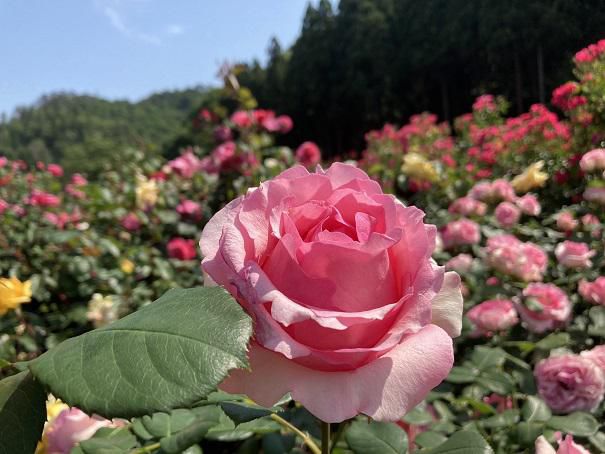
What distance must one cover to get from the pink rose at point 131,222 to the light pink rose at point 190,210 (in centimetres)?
18

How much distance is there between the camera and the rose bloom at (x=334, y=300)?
29 centimetres

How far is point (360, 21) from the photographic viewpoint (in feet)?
26.2

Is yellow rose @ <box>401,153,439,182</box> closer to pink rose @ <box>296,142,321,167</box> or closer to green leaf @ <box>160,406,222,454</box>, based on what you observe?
pink rose @ <box>296,142,321,167</box>

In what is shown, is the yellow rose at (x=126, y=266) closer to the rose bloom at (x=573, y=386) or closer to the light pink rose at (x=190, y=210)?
the light pink rose at (x=190, y=210)

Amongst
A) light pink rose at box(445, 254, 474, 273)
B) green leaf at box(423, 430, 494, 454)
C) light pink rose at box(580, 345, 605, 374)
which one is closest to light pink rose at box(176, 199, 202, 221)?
light pink rose at box(445, 254, 474, 273)

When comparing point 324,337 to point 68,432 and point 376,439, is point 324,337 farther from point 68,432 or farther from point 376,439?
point 68,432

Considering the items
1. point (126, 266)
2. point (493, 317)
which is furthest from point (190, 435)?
point (126, 266)

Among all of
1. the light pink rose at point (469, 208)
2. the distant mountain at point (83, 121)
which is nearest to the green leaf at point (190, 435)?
the light pink rose at point (469, 208)

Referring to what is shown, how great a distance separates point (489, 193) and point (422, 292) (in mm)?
1566

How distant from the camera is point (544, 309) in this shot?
103 centimetres

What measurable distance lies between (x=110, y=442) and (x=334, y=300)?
341mm

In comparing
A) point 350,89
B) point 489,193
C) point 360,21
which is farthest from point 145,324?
point 350,89

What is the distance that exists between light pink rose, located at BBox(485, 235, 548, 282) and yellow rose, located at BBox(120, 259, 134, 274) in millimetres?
1137

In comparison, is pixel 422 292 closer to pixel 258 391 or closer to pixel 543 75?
pixel 258 391
